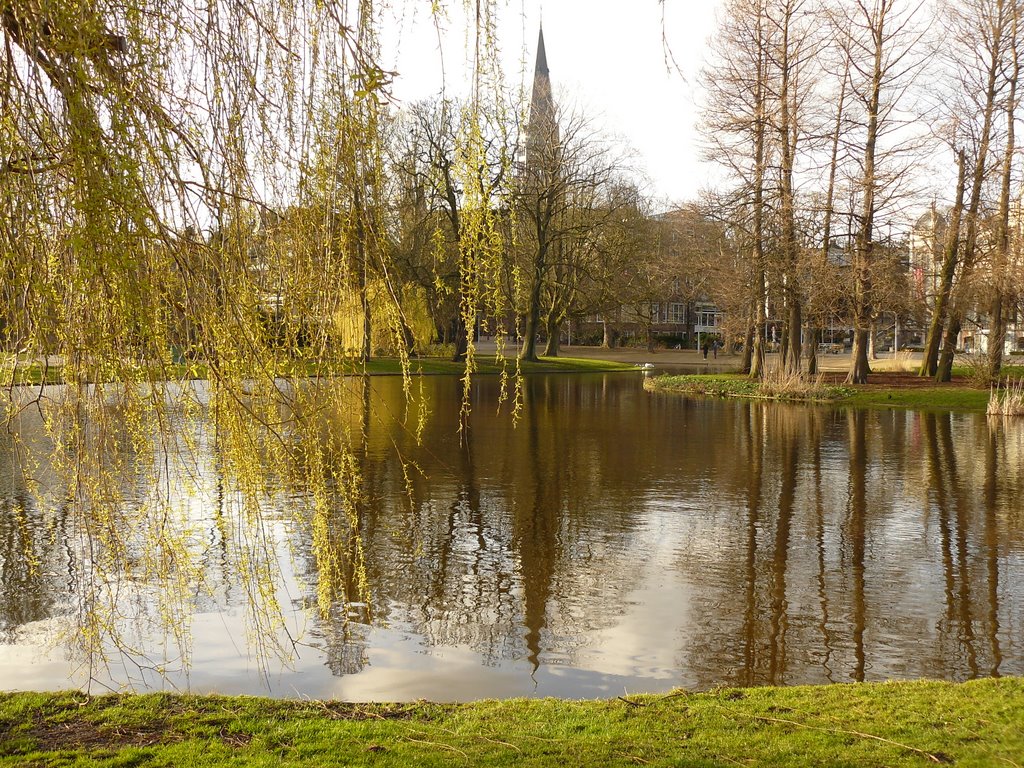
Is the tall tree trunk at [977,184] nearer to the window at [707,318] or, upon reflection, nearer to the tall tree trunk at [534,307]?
the tall tree trunk at [534,307]

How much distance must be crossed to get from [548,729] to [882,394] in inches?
890

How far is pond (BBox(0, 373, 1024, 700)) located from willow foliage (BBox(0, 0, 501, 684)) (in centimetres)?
30

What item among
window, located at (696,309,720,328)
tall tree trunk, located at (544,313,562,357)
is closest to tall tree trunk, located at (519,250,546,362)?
tall tree trunk, located at (544,313,562,357)

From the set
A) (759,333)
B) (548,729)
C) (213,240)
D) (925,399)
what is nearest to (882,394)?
(925,399)

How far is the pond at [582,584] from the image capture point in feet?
18.5

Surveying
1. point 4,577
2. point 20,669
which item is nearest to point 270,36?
point 20,669

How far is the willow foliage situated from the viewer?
2.92 metres

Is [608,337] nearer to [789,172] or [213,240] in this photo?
[789,172]

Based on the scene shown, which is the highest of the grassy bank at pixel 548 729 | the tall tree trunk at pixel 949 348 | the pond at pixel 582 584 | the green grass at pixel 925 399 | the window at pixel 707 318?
the window at pixel 707 318

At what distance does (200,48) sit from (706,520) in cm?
806

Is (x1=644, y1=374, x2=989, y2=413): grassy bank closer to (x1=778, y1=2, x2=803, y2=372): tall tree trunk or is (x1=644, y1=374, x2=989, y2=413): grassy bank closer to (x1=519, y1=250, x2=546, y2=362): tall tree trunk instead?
(x1=778, y1=2, x2=803, y2=372): tall tree trunk

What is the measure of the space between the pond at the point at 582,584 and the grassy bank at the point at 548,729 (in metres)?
0.42

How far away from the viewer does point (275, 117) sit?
3379 mm

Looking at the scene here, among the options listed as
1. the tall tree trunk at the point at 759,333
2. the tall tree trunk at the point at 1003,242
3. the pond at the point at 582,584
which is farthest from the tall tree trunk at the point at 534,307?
the pond at the point at 582,584
